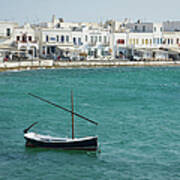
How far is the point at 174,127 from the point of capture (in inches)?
1537

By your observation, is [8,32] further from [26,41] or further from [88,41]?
[88,41]

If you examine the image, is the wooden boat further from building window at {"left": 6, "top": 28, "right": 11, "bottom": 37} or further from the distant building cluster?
building window at {"left": 6, "top": 28, "right": 11, "bottom": 37}

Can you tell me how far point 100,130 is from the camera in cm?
3747

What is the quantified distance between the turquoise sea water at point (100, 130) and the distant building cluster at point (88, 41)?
108 feet

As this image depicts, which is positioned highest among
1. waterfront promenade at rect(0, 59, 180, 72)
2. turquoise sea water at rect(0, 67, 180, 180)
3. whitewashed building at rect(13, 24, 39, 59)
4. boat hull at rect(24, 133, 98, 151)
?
whitewashed building at rect(13, 24, 39, 59)

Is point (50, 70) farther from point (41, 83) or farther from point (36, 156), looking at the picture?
point (36, 156)

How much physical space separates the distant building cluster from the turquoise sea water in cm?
3282

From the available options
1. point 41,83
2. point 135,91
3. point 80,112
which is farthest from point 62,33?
point 80,112

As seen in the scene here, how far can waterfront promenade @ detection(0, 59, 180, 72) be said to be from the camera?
89.7 m

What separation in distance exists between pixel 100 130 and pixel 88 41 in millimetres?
74903

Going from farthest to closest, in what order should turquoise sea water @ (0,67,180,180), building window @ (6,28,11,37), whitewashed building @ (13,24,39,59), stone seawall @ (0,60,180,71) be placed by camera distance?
1. building window @ (6,28,11,37)
2. whitewashed building @ (13,24,39,59)
3. stone seawall @ (0,60,180,71)
4. turquoise sea water @ (0,67,180,180)

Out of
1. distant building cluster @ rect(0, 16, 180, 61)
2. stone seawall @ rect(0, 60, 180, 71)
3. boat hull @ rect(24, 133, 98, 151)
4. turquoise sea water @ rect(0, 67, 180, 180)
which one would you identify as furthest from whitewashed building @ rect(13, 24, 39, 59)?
boat hull @ rect(24, 133, 98, 151)

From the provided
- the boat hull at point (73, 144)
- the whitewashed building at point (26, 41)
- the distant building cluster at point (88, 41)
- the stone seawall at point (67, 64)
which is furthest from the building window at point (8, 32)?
the boat hull at point (73, 144)

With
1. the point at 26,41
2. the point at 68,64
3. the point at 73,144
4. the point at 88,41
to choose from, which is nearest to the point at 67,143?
the point at 73,144
